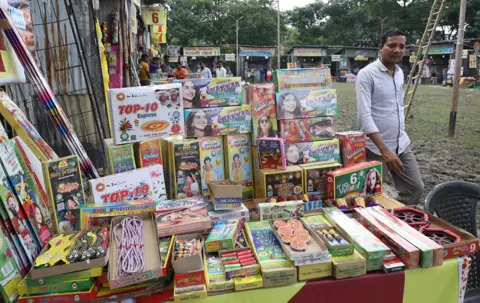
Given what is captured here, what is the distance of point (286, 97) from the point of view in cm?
243

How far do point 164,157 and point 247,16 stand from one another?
130 ft

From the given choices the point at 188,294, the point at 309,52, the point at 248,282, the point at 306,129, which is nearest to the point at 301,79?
the point at 306,129

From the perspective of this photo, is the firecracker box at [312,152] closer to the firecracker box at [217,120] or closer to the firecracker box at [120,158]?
the firecracker box at [217,120]

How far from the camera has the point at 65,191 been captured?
1.83m

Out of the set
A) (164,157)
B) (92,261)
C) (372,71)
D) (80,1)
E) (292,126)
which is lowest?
(92,261)

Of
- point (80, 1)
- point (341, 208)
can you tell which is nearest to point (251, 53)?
point (80, 1)

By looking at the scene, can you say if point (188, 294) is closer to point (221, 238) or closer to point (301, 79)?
point (221, 238)

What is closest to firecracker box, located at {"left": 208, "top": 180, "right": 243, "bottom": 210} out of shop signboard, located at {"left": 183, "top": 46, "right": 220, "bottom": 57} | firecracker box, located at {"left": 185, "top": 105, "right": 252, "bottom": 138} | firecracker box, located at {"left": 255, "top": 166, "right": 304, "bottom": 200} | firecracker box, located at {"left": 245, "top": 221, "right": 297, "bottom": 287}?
firecracker box, located at {"left": 245, "top": 221, "right": 297, "bottom": 287}

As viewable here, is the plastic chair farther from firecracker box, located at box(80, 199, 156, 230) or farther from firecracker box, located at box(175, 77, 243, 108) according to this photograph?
firecracker box, located at box(80, 199, 156, 230)

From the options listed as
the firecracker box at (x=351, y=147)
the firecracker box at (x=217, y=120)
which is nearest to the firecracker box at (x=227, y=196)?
the firecracker box at (x=217, y=120)

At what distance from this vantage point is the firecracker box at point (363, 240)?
1578mm

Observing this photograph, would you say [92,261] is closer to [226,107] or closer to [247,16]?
[226,107]

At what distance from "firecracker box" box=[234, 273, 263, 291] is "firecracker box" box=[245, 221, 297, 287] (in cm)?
3

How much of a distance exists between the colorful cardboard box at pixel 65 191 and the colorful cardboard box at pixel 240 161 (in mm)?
987
